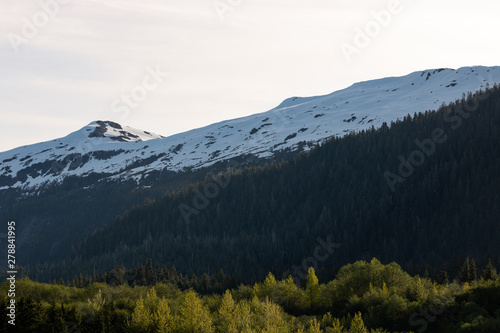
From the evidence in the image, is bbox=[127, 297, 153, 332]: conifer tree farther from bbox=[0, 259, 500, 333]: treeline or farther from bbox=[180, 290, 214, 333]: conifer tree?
bbox=[180, 290, 214, 333]: conifer tree

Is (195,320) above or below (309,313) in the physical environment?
above

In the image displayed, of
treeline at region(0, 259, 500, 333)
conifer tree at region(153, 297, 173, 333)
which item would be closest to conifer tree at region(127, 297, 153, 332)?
treeline at region(0, 259, 500, 333)

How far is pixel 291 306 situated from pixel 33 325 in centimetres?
4831

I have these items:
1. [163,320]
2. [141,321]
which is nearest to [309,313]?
[141,321]

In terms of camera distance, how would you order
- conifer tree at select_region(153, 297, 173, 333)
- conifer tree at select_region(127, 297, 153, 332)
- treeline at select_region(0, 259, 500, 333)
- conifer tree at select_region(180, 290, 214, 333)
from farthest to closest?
1. conifer tree at select_region(127, 297, 153, 332)
2. conifer tree at select_region(153, 297, 173, 333)
3. treeline at select_region(0, 259, 500, 333)
4. conifer tree at select_region(180, 290, 214, 333)

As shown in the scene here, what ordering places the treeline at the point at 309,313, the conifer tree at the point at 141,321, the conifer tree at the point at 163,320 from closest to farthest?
the treeline at the point at 309,313 < the conifer tree at the point at 163,320 < the conifer tree at the point at 141,321

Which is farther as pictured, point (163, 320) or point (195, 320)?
point (163, 320)

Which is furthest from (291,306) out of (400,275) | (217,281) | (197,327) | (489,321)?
(217,281)

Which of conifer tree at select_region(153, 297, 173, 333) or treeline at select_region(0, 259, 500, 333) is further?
conifer tree at select_region(153, 297, 173, 333)

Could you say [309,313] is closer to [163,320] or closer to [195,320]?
[195,320]

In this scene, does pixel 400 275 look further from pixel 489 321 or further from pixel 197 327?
pixel 197 327

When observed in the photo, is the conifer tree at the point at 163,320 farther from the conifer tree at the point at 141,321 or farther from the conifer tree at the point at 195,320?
the conifer tree at the point at 195,320

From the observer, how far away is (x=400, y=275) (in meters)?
128

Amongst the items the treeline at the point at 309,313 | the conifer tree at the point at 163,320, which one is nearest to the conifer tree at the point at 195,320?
the treeline at the point at 309,313
